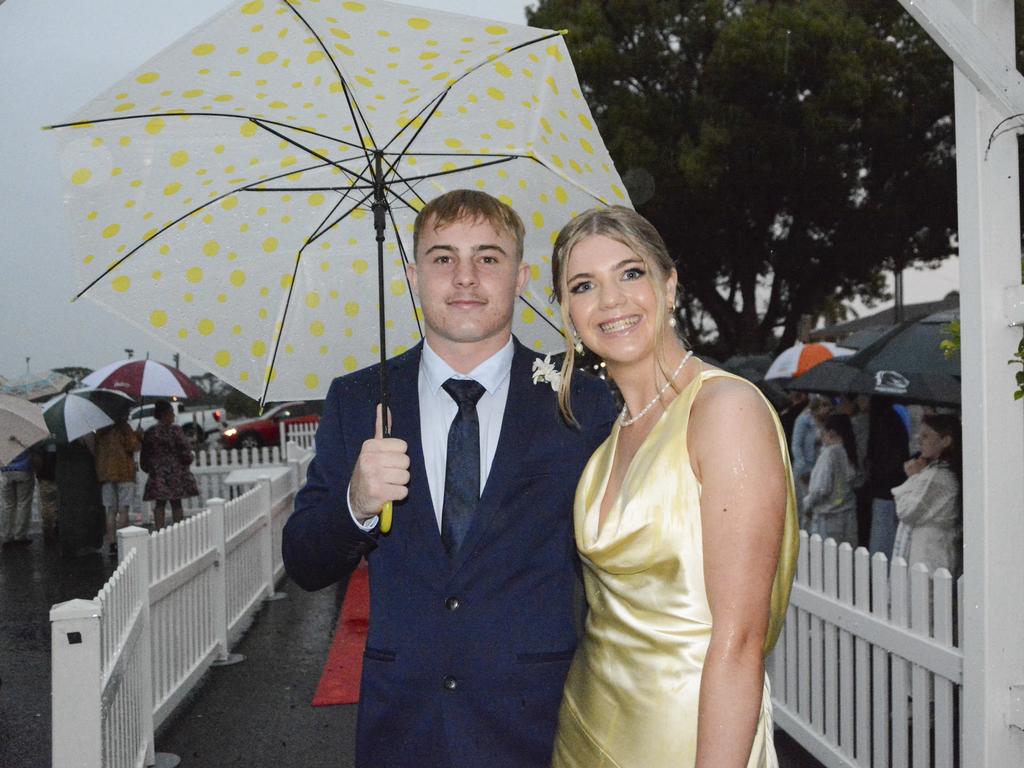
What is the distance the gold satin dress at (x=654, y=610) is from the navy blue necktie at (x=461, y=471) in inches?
13.4

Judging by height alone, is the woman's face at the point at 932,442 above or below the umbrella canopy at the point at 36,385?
below

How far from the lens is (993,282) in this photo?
3096 mm

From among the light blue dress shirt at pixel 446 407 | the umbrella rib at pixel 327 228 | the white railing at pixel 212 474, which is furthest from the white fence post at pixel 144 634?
the white railing at pixel 212 474

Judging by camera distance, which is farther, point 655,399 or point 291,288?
point 291,288

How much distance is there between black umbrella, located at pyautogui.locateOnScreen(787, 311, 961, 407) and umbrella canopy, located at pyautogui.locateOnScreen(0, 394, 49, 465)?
23.3 feet

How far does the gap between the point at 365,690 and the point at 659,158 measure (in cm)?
2054

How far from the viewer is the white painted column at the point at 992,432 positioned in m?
Answer: 3.08

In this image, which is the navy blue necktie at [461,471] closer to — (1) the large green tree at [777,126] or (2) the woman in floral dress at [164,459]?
(2) the woman in floral dress at [164,459]

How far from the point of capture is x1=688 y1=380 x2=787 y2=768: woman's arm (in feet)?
6.13

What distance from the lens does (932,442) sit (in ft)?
20.2

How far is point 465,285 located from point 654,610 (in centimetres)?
103

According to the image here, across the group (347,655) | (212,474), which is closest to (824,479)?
(347,655)

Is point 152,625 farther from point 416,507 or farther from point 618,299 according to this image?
point 618,299

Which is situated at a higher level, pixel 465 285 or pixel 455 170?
pixel 455 170
